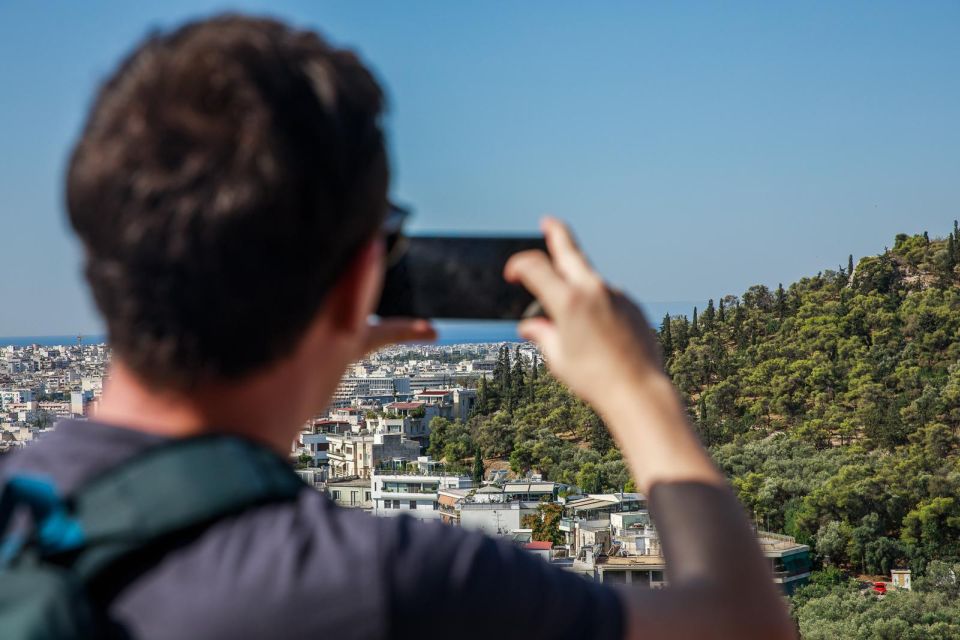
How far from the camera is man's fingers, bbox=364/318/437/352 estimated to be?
1.64 ft

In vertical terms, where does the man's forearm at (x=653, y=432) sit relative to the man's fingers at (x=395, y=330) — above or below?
below

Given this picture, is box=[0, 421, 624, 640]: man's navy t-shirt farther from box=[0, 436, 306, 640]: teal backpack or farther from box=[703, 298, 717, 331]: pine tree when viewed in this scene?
box=[703, 298, 717, 331]: pine tree

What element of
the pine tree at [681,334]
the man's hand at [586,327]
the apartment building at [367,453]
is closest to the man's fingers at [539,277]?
the man's hand at [586,327]

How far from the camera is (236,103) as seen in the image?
392 mm

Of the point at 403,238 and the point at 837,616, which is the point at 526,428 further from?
the point at 403,238

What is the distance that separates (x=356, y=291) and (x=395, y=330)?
7 centimetres

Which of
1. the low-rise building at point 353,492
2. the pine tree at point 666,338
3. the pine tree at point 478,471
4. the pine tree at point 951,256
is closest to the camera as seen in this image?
the low-rise building at point 353,492

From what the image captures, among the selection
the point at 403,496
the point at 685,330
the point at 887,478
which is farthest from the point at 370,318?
the point at 685,330

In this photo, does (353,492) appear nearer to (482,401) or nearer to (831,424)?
(482,401)

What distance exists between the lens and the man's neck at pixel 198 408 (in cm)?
41

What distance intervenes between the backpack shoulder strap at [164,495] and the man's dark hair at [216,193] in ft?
0.13

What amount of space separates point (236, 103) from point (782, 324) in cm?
2308

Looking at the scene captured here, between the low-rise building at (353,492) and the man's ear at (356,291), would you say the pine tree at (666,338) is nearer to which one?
the low-rise building at (353,492)

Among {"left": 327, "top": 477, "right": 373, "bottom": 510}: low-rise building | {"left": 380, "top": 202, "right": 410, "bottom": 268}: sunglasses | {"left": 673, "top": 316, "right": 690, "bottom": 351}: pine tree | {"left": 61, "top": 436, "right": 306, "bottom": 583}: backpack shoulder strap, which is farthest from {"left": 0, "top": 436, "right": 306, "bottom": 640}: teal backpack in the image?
{"left": 673, "top": 316, "right": 690, "bottom": 351}: pine tree
